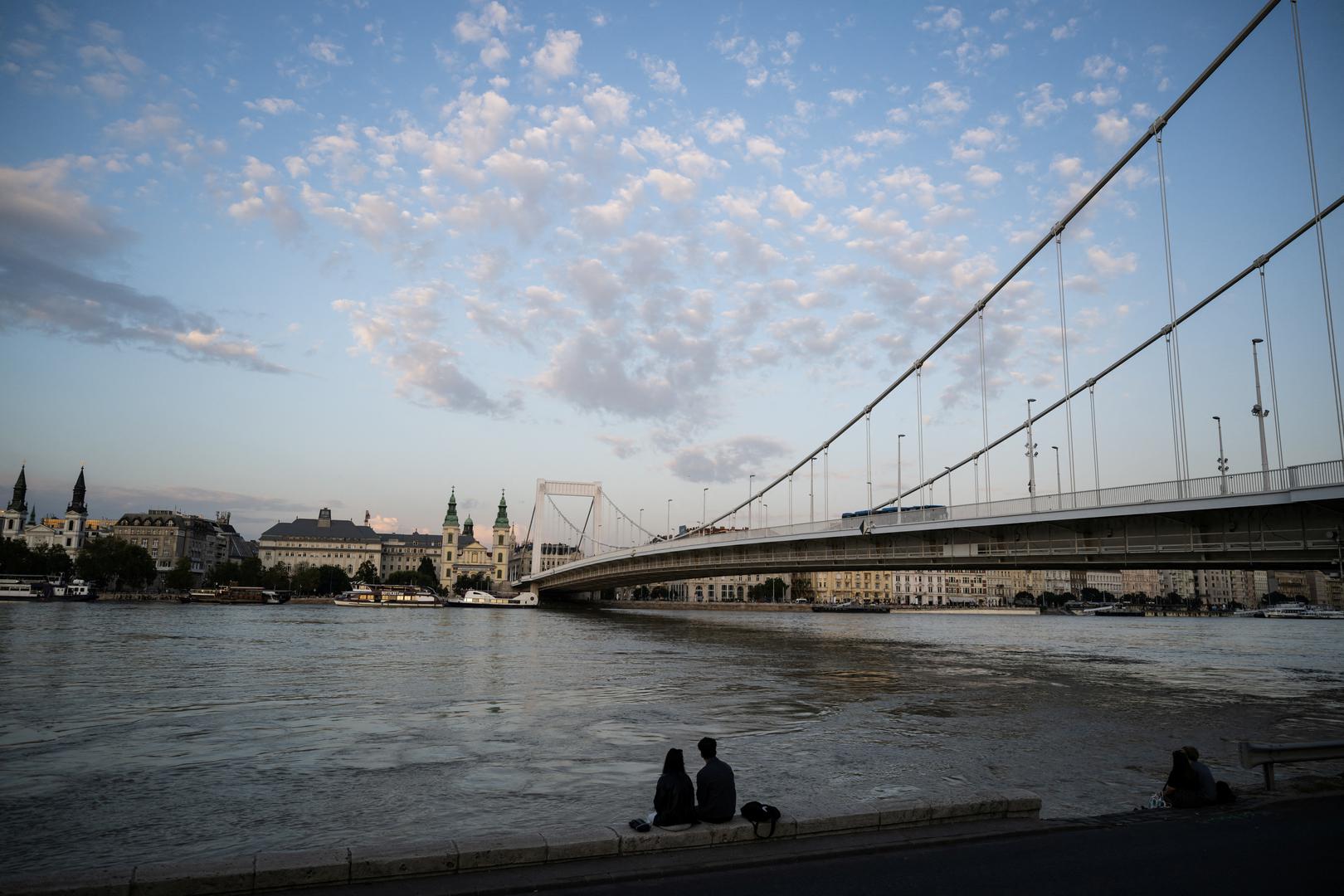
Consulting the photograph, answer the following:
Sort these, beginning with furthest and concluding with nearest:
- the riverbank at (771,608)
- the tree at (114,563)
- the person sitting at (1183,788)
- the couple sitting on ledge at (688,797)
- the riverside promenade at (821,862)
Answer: the riverbank at (771,608)
the tree at (114,563)
the person sitting at (1183,788)
the couple sitting on ledge at (688,797)
the riverside promenade at (821,862)

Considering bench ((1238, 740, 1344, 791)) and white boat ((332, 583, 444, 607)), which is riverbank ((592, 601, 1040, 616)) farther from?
bench ((1238, 740, 1344, 791))

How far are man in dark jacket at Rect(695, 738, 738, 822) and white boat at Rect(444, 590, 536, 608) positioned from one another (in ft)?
441

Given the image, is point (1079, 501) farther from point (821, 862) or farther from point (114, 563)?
point (114, 563)

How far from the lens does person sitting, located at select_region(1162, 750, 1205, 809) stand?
432 inches

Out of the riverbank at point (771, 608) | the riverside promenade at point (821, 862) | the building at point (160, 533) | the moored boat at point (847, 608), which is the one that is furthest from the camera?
the building at point (160, 533)

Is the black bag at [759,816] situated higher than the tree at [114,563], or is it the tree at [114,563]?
the tree at [114,563]

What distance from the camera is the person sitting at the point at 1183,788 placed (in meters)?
11.0

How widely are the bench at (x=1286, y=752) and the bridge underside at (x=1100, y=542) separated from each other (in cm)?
1853

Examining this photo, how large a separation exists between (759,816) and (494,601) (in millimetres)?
138358

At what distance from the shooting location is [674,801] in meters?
9.11

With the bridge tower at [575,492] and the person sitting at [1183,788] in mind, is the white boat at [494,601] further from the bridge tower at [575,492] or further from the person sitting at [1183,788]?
the person sitting at [1183,788]

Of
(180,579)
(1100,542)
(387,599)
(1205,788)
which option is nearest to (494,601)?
(387,599)

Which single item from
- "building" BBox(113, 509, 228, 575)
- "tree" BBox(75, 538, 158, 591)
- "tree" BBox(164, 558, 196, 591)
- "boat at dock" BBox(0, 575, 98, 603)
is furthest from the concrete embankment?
"building" BBox(113, 509, 228, 575)

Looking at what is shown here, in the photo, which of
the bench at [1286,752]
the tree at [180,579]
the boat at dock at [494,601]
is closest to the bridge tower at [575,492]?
the boat at dock at [494,601]
